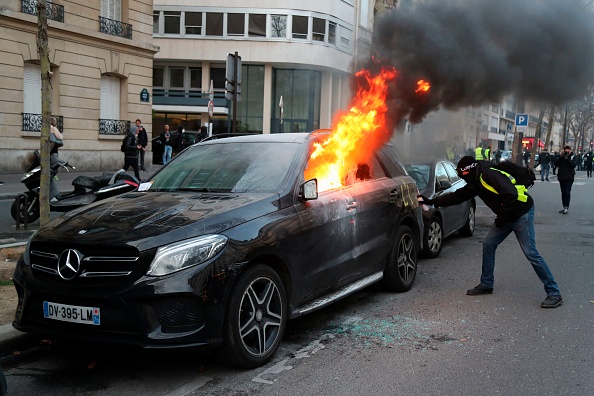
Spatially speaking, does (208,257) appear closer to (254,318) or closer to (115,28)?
(254,318)

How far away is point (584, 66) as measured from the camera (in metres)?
9.50

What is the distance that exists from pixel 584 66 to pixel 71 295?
8.66 metres

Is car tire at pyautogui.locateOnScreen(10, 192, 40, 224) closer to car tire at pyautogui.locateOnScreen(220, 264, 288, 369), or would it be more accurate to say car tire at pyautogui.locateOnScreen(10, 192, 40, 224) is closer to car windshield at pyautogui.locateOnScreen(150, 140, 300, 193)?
car windshield at pyautogui.locateOnScreen(150, 140, 300, 193)

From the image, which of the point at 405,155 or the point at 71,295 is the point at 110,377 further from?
the point at 405,155

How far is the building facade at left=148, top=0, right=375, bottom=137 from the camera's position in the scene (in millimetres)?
38438

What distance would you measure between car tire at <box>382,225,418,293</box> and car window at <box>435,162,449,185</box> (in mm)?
2740

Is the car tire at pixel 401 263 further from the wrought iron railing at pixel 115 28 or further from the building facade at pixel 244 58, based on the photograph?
the building facade at pixel 244 58

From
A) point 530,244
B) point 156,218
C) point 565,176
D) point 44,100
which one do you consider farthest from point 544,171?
point 156,218

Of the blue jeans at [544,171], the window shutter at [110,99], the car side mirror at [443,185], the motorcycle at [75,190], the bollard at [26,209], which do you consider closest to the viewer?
the motorcycle at [75,190]

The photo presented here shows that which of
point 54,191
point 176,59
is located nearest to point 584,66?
point 54,191

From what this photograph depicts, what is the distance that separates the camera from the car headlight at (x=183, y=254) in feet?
12.4

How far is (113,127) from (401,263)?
19.1m

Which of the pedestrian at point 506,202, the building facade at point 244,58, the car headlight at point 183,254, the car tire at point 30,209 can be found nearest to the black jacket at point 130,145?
the car tire at point 30,209

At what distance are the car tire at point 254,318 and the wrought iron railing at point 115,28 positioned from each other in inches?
812
